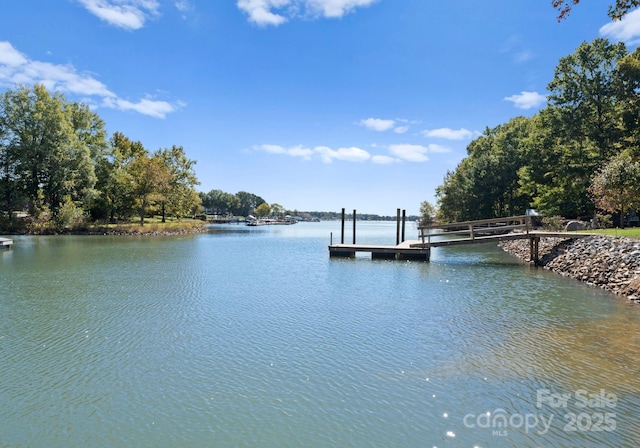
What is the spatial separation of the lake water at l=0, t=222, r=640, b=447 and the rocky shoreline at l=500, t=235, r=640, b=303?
1.14 metres

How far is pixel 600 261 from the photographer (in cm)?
1733

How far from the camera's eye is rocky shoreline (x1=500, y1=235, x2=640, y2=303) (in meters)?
14.9

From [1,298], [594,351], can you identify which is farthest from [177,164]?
[594,351]

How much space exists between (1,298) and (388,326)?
537 inches

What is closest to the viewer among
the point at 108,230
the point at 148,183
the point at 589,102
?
the point at 589,102

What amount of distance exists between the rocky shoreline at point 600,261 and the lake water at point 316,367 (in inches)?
45.0

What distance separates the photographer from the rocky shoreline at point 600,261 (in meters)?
14.9

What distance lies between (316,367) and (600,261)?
1623 cm

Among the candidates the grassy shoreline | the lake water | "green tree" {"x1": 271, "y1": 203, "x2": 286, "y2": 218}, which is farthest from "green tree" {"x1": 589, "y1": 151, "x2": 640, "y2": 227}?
"green tree" {"x1": 271, "y1": 203, "x2": 286, "y2": 218}

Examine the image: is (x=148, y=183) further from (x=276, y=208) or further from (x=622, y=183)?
(x=276, y=208)

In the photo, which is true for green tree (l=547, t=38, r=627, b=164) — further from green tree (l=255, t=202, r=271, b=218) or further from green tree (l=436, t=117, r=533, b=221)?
green tree (l=255, t=202, r=271, b=218)

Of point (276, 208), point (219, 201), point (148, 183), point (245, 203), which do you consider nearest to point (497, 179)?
point (148, 183)

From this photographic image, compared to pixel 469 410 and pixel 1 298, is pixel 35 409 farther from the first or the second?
pixel 1 298

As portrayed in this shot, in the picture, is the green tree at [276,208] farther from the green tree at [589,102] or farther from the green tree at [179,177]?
the green tree at [589,102]
